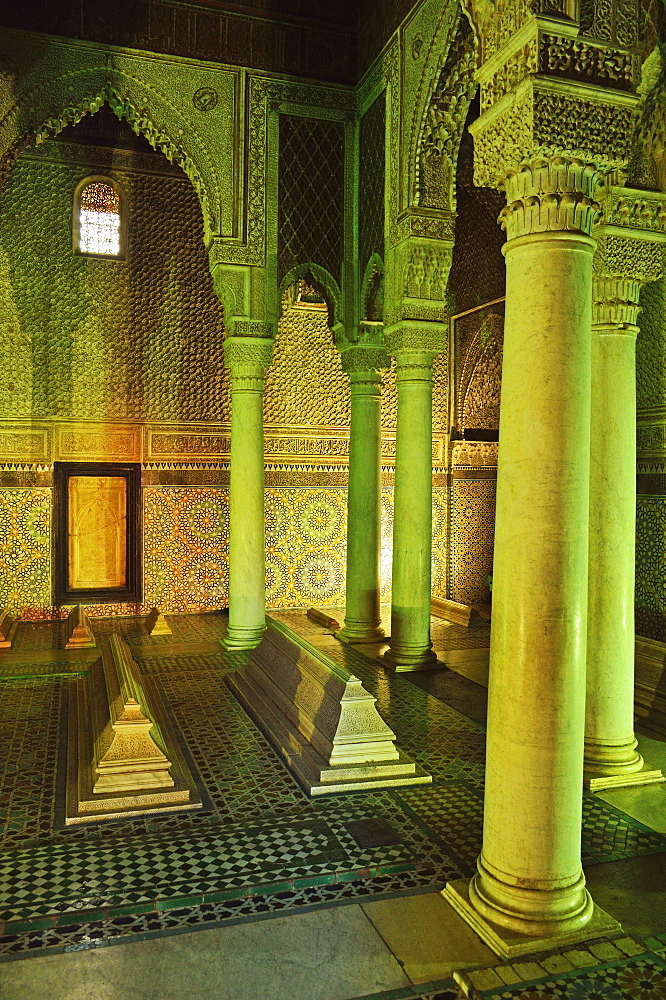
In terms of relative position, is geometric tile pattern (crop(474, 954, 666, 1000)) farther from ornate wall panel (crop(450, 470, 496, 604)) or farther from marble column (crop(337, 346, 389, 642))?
ornate wall panel (crop(450, 470, 496, 604))

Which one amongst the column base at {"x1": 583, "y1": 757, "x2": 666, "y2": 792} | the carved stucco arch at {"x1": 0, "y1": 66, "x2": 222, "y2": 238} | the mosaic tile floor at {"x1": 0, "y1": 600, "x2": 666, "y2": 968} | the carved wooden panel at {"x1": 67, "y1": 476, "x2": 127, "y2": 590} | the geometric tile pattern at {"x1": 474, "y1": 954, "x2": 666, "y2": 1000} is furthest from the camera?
the carved wooden panel at {"x1": 67, "y1": 476, "x2": 127, "y2": 590}

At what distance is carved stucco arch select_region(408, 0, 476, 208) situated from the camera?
18.4ft

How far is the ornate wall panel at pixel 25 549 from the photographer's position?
8406mm

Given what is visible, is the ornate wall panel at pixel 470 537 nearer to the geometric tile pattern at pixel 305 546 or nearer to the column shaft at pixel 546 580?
the geometric tile pattern at pixel 305 546

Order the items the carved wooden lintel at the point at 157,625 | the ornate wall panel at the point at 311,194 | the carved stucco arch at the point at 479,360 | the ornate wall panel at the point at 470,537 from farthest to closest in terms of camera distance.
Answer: the ornate wall panel at the point at 470,537 → the carved stucco arch at the point at 479,360 → the carved wooden lintel at the point at 157,625 → the ornate wall panel at the point at 311,194

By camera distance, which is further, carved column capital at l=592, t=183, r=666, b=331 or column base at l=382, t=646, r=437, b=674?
column base at l=382, t=646, r=437, b=674

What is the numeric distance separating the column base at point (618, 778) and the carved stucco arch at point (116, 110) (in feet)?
17.8

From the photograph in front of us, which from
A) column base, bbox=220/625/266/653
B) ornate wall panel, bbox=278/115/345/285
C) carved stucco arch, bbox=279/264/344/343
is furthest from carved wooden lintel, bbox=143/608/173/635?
ornate wall panel, bbox=278/115/345/285

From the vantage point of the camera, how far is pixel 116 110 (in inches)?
270

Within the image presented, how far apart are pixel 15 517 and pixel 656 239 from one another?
22.8ft

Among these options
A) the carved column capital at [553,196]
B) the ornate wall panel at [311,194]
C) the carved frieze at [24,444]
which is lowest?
the carved frieze at [24,444]

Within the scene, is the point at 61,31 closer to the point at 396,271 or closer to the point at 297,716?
the point at 396,271

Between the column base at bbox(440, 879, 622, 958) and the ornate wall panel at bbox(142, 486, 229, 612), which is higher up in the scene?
the ornate wall panel at bbox(142, 486, 229, 612)

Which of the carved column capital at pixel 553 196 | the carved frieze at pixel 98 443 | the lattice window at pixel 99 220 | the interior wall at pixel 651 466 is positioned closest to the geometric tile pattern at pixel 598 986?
the carved column capital at pixel 553 196
